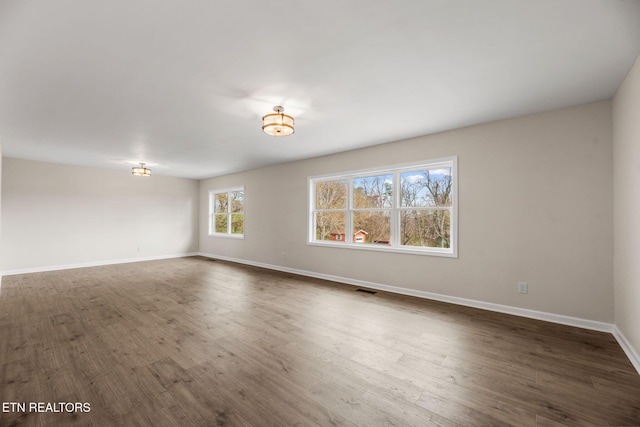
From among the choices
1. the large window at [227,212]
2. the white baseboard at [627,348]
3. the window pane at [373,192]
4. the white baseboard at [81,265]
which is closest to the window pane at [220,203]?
the large window at [227,212]

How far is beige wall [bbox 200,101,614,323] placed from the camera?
9.73ft

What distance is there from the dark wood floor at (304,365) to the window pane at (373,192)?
1.76 metres

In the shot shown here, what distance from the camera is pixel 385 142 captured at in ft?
15.1

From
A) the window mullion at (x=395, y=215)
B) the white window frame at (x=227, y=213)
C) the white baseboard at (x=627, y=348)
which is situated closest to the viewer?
the white baseboard at (x=627, y=348)

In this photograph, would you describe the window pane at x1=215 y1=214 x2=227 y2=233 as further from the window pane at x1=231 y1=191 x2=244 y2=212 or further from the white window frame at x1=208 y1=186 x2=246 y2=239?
the window pane at x1=231 y1=191 x2=244 y2=212

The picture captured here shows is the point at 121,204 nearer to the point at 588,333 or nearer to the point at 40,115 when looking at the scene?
the point at 40,115

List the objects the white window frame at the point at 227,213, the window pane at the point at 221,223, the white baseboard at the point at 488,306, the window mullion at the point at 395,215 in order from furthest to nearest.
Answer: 1. the window pane at the point at 221,223
2. the white window frame at the point at 227,213
3. the window mullion at the point at 395,215
4. the white baseboard at the point at 488,306

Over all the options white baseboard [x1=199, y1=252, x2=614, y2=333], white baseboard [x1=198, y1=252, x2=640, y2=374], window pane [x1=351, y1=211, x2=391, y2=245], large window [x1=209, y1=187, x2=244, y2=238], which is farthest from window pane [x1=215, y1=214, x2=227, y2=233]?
window pane [x1=351, y1=211, x2=391, y2=245]

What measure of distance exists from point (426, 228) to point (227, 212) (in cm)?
592

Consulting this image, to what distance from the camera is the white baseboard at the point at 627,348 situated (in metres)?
2.19

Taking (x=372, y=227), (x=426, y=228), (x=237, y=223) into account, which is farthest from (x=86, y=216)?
(x=426, y=228)

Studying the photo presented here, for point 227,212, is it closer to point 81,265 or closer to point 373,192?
point 81,265

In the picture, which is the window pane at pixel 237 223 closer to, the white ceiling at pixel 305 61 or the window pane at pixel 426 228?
the white ceiling at pixel 305 61

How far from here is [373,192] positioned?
493cm
